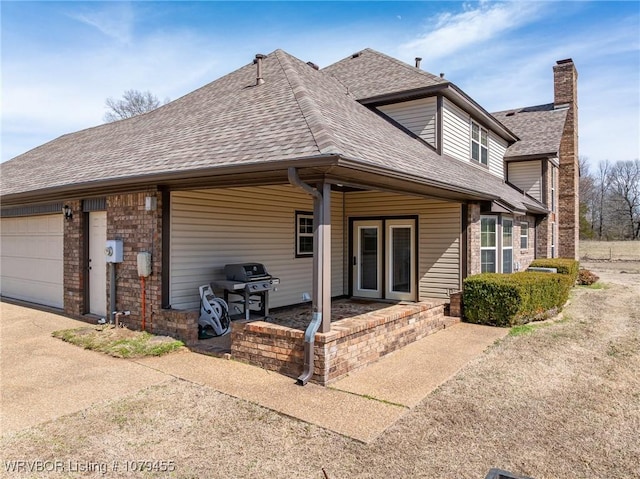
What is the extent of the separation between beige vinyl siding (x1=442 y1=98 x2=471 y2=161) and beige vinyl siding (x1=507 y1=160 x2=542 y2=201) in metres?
5.86

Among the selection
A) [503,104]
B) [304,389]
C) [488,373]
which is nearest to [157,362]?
[304,389]

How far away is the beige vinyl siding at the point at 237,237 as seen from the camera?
7.46 metres

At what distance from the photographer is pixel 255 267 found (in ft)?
26.1

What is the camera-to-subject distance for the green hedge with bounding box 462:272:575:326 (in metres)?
8.73

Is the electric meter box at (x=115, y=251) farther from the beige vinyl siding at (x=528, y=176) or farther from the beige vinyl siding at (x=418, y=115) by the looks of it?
the beige vinyl siding at (x=528, y=176)

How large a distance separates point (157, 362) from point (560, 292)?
8.97m

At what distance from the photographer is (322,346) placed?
525cm

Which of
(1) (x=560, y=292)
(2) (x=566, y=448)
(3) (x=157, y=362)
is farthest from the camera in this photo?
(1) (x=560, y=292)

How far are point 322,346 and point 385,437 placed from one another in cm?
155

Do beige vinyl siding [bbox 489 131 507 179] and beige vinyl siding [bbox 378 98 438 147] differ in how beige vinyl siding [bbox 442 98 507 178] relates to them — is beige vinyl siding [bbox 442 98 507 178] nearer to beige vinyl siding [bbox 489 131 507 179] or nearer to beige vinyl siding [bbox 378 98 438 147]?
beige vinyl siding [bbox 378 98 438 147]

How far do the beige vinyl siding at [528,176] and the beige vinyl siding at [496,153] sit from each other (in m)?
1.27

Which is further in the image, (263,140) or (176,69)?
(176,69)

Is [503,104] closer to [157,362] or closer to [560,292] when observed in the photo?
[560,292]

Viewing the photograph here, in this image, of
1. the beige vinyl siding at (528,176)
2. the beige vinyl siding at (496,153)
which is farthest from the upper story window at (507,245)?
the beige vinyl siding at (528,176)
